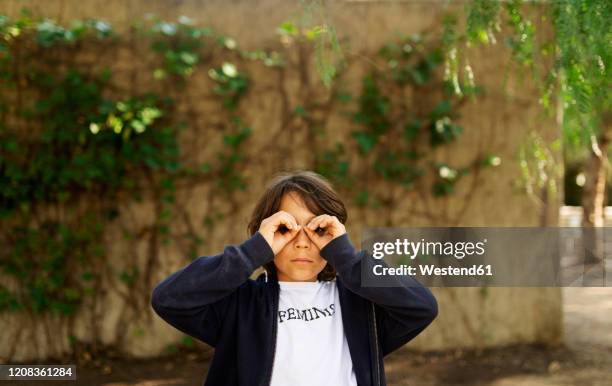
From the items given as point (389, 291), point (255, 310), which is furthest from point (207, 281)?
point (389, 291)

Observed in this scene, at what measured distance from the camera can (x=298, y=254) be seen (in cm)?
173

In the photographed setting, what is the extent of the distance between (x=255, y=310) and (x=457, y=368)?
3.02 meters

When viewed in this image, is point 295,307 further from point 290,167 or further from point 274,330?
point 290,167

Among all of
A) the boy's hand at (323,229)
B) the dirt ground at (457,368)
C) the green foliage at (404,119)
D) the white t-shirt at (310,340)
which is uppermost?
the green foliage at (404,119)

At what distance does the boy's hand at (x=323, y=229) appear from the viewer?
1.67 meters

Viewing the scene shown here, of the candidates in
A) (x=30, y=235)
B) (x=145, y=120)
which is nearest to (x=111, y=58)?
(x=145, y=120)

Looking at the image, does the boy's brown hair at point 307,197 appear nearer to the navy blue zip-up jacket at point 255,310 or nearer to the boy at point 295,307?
the boy at point 295,307

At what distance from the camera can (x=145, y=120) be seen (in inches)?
164

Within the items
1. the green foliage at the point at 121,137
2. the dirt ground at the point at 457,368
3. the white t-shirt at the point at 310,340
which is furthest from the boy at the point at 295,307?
the green foliage at the point at 121,137

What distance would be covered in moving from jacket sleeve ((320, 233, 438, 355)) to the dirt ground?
261 cm

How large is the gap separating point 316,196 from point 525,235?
3.17m

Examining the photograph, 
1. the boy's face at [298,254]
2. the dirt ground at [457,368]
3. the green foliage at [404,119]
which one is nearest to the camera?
the boy's face at [298,254]

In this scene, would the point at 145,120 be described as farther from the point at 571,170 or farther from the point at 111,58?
the point at 571,170

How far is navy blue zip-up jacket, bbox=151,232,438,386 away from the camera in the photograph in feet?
5.31
